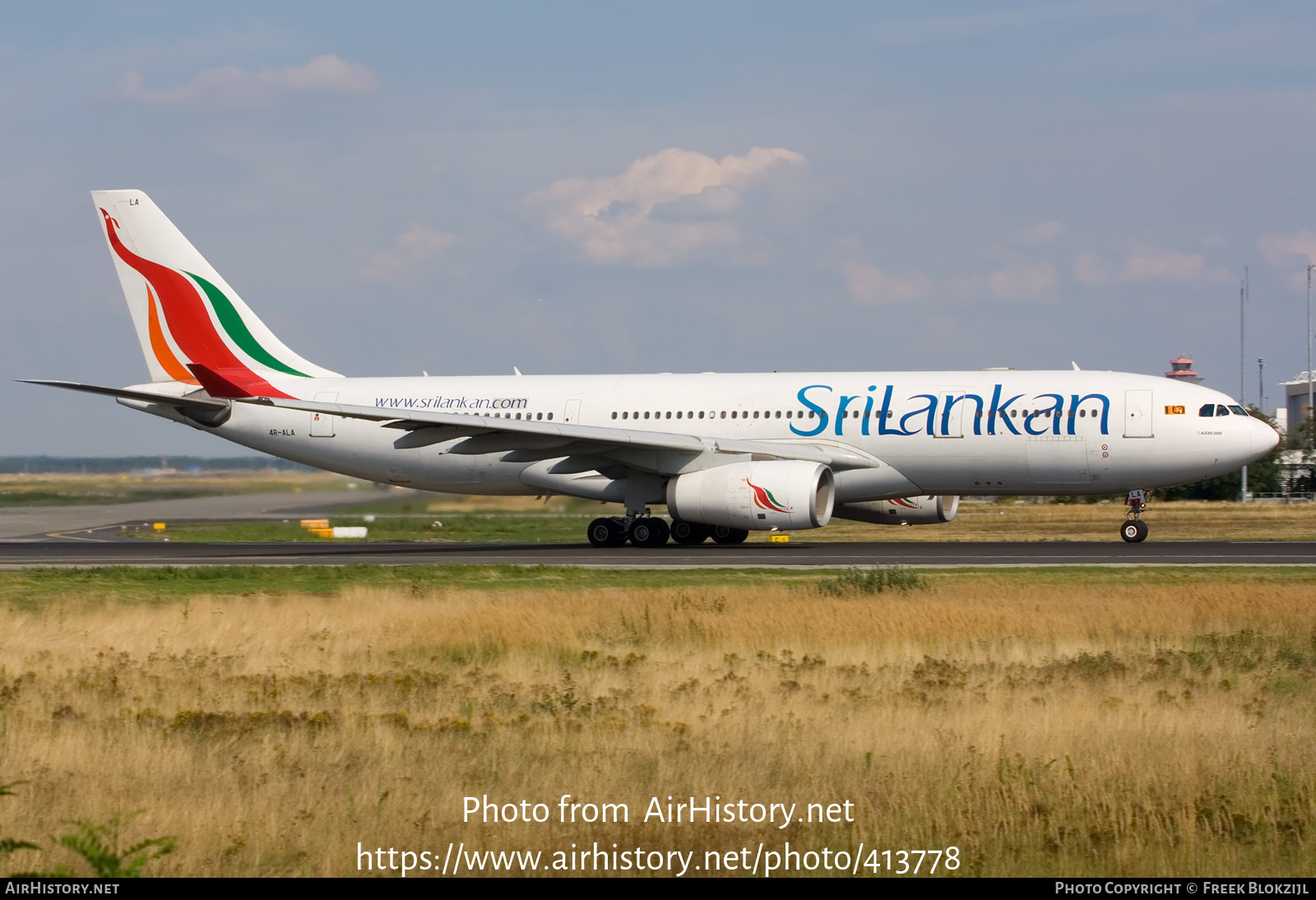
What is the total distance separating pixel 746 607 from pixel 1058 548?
44.5 feet

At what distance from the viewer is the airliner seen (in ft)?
93.8

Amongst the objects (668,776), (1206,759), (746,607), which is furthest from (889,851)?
(746,607)

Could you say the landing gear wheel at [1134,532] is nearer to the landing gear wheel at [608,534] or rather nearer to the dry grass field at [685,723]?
the landing gear wheel at [608,534]

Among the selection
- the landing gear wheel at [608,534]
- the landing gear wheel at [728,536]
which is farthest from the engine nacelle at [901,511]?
the landing gear wheel at [608,534]

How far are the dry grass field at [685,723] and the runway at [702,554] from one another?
7.12 m

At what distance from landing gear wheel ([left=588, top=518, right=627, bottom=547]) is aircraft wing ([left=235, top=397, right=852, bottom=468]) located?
2.29 m

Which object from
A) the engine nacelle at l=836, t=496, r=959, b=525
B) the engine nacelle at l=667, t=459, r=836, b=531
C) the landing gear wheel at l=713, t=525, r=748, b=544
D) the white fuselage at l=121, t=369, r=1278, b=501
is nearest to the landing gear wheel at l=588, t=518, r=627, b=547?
the white fuselage at l=121, t=369, r=1278, b=501

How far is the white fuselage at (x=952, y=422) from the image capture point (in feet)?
93.8

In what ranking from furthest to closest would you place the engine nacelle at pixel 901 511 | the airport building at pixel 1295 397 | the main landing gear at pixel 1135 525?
the airport building at pixel 1295 397 → the engine nacelle at pixel 901 511 → the main landing gear at pixel 1135 525

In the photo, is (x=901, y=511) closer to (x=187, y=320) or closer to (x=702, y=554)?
(x=702, y=554)

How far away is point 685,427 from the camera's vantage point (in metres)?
31.5

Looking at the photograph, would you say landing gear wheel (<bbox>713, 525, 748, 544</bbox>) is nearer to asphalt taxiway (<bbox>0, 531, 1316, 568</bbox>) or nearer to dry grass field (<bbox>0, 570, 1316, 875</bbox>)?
asphalt taxiway (<bbox>0, 531, 1316, 568</bbox>)

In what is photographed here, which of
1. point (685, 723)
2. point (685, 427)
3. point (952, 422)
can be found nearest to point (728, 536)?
point (685, 427)

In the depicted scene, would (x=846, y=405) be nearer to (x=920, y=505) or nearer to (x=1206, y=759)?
(x=920, y=505)
